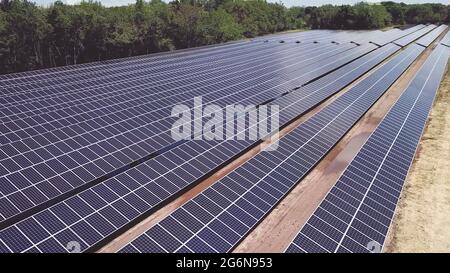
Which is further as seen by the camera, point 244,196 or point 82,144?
point 82,144

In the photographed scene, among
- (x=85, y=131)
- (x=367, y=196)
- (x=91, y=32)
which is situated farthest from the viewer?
(x=91, y=32)

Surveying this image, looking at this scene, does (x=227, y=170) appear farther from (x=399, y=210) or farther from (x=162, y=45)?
(x=162, y=45)

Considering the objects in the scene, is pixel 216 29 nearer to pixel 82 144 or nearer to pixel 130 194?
pixel 82 144

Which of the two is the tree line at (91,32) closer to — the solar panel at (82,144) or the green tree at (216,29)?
the green tree at (216,29)

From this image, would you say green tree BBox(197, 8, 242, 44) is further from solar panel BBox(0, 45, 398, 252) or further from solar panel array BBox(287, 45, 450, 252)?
solar panel BBox(0, 45, 398, 252)

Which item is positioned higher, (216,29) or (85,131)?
(216,29)

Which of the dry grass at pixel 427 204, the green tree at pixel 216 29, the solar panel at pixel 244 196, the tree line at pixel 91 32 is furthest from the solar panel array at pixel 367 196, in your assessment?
the green tree at pixel 216 29

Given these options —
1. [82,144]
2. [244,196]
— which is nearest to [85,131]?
[82,144]

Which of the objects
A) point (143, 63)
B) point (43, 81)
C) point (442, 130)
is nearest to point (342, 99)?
point (442, 130)
